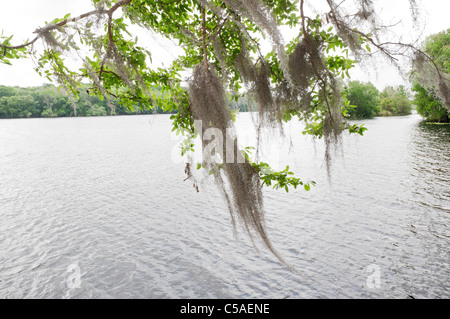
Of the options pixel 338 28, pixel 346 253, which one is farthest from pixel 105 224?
pixel 338 28

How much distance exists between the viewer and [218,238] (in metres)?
9.41

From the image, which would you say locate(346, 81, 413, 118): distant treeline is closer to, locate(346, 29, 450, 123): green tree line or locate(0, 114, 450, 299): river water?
locate(346, 29, 450, 123): green tree line

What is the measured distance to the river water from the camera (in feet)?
23.1

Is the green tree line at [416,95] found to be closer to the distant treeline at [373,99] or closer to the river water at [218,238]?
the distant treeline at [373,99]

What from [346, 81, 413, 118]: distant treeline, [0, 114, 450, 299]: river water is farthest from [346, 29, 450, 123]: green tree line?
[0, 114, 450, 299]: river water

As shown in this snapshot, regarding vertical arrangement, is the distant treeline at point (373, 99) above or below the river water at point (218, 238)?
above

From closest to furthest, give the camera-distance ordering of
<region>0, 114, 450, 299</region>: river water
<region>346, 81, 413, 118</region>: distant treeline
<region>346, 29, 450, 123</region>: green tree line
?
<region>346, 29, 450, 123</region>: green tree line, <region>346, 81, 413, 118</region>: distant treeline, <region>0, 114, 450, 299</region>: river water

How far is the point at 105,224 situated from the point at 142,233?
1792mm

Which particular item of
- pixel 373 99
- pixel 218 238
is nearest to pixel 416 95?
pixel 373 99

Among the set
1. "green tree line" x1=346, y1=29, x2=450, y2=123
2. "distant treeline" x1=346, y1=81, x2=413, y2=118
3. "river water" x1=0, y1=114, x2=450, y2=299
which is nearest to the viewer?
"green tree line" x1=346, y1=29, x2=450, y2=123

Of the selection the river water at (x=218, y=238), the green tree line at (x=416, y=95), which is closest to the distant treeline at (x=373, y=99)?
the green tree line at (x=416, y=95)

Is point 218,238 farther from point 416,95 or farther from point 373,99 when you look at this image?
point 373,99

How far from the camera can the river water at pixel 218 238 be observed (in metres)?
7.04

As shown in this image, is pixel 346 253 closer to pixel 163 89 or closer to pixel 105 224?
pixel 163 89
